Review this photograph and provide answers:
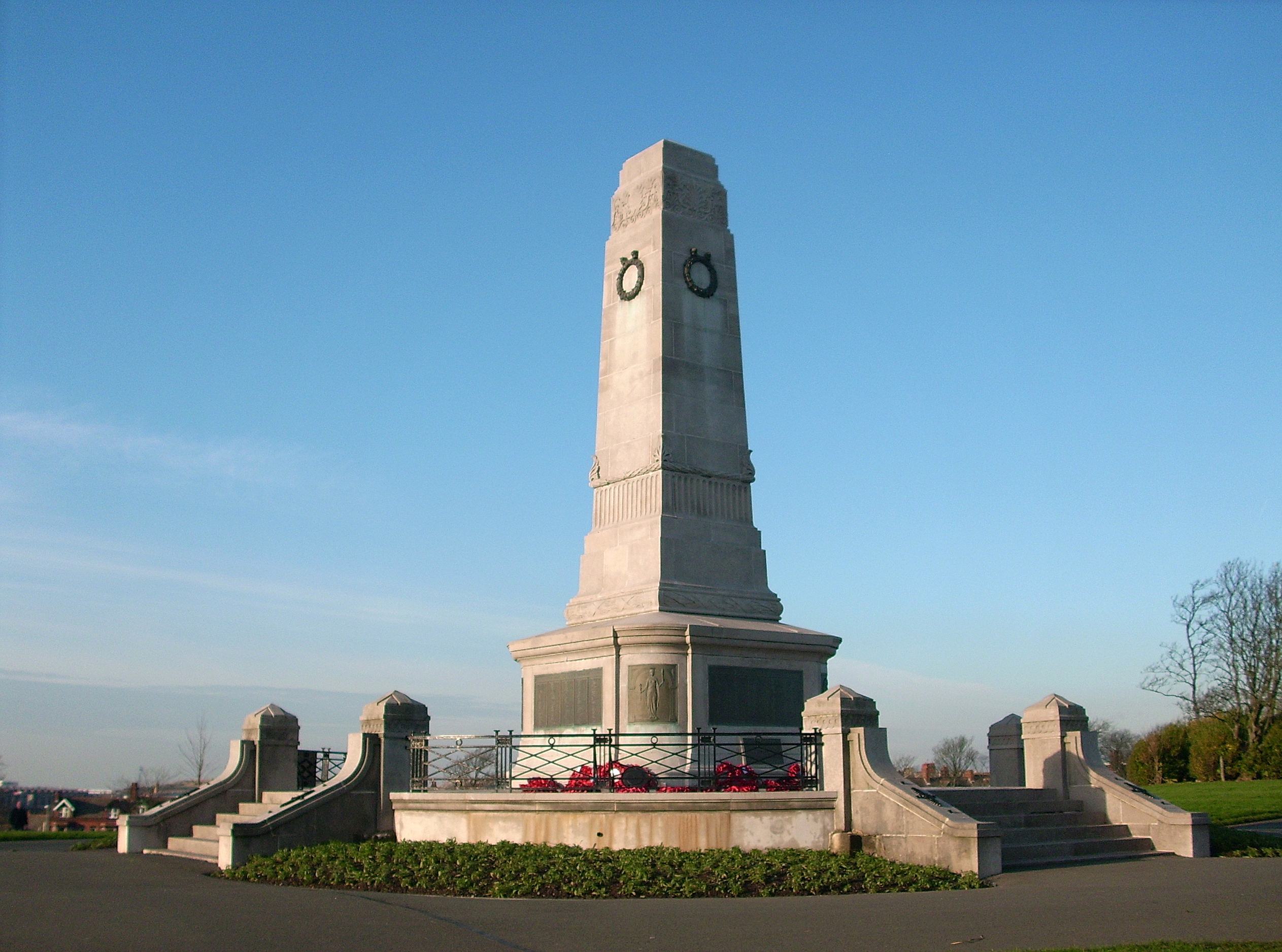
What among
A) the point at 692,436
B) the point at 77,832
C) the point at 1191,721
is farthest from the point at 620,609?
the point at 1191,721

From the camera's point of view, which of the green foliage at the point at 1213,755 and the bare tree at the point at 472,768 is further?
the green foliage at the point at 1213,755

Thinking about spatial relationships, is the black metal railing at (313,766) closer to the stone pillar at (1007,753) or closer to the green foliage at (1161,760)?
the stone pillar at (1007,753)

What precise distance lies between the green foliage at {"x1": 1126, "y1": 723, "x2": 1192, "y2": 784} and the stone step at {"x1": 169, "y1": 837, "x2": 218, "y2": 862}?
3283 cm

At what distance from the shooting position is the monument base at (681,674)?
21.9 m

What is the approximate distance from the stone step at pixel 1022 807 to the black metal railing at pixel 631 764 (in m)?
2.49

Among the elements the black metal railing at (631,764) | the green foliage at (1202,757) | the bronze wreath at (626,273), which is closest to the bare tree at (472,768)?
the black metal railing at (631,764)

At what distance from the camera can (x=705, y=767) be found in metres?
21.0

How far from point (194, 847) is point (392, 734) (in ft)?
12.8

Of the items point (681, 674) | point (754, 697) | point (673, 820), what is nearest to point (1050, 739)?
point (754, 697)

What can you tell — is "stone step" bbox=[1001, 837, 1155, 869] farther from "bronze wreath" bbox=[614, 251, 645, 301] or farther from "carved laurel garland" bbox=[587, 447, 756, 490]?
"bronze wreath" bbox=[614, 251, 645, 301]

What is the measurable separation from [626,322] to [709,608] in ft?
19.7

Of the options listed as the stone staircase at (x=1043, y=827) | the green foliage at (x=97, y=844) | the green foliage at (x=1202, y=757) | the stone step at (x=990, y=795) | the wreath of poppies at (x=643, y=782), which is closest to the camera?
the stone staircase at (x=1043, y=827)

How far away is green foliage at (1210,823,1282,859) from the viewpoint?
19078 mm

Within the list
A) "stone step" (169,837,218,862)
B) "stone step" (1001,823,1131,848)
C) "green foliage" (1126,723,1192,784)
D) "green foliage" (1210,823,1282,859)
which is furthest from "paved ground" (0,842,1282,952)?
"green foliage" (1126,723,1192,784)
